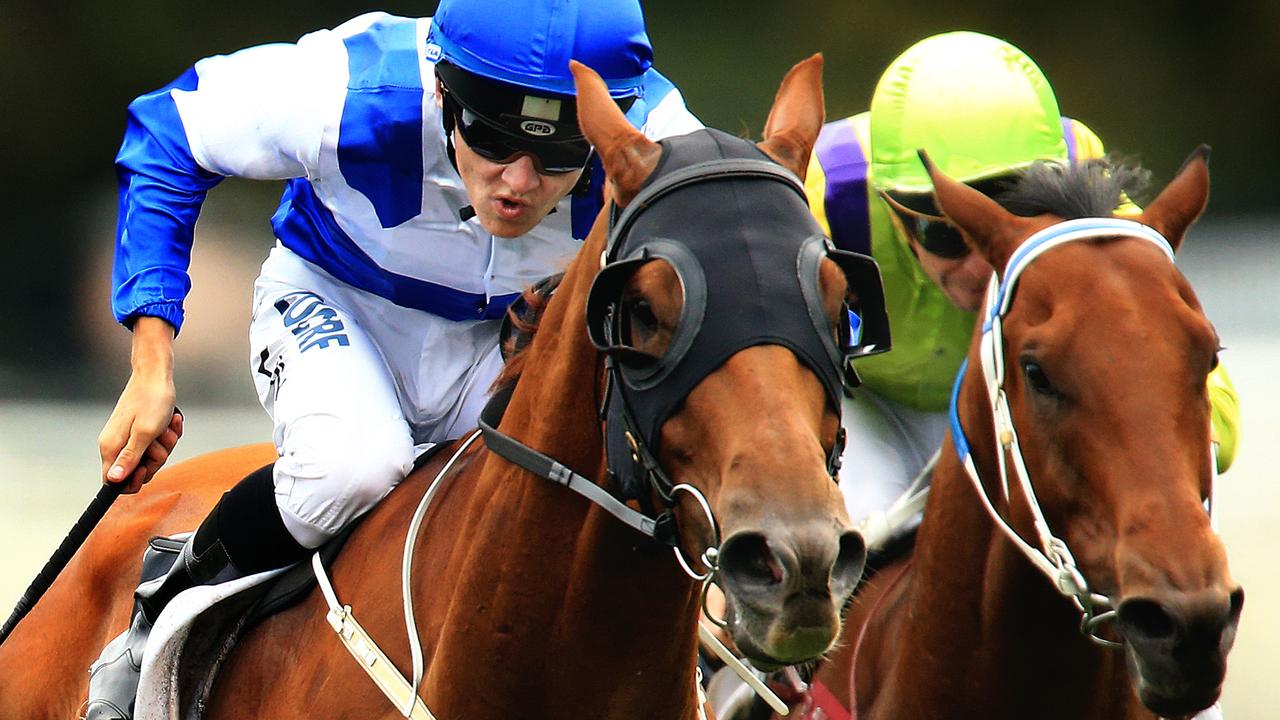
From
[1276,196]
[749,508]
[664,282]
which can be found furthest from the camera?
[1276,196]

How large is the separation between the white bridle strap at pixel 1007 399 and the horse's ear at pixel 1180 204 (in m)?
0.06

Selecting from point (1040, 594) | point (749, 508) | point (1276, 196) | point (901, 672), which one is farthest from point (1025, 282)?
point (1276, 196)

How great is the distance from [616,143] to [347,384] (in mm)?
991

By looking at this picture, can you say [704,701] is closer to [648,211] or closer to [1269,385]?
[648,211]

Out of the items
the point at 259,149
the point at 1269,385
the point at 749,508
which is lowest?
the point at 1269,385

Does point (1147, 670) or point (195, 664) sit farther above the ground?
point (1147, 670)

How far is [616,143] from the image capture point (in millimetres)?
2293

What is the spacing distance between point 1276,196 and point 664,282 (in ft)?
29.4

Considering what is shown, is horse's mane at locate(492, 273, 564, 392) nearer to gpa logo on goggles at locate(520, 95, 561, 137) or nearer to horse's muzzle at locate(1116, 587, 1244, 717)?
gpa logo on goggles at locate(520, 95, 561, 137)

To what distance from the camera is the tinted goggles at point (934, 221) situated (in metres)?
3.32

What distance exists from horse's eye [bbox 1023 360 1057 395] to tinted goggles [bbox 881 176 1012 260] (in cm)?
64

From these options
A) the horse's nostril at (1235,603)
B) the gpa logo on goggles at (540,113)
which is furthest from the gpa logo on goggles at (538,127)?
the horse's nostril at (1235,603)

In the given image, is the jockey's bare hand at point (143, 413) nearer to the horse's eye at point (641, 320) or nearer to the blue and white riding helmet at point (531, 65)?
the blue and white riding helmet at point (531, 65)

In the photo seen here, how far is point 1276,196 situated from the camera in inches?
400
